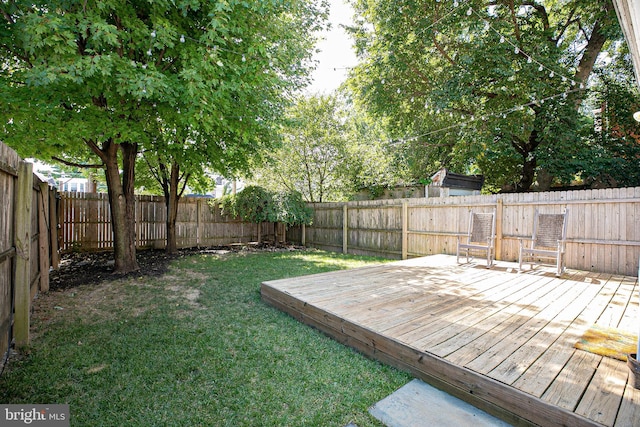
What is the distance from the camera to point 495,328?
98.6 inches

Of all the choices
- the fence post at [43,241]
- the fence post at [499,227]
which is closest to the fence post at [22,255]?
the fence post at [43,241]

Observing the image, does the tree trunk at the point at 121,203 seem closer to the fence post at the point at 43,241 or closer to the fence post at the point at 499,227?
the fence post at the point at 43,241

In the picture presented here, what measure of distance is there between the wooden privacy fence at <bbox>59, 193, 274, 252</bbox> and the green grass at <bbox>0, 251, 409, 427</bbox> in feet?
15.4

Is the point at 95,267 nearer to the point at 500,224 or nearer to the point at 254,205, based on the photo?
the point at 254,205

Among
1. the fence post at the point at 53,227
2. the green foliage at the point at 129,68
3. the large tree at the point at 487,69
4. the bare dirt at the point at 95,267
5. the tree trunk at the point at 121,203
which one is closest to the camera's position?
the green foliage at the point at 129,68

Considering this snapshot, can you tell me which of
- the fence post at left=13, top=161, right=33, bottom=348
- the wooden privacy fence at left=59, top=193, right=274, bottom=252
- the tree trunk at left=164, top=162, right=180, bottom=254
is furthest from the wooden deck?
the wooden privacy fence at left=59, top=193, right=274, bottom=252

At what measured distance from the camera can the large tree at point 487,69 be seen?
7383 millimetres

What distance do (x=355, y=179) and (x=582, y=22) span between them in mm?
8707

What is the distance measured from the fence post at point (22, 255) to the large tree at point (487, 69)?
8.31 meters

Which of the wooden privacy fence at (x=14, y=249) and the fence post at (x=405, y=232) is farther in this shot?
the fence post at (x=405, y=232)

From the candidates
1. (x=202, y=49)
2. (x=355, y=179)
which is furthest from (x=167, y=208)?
(x=355, y=179)

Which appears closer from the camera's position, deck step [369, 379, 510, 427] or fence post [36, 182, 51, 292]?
deck step [369, 379, 510, 427]

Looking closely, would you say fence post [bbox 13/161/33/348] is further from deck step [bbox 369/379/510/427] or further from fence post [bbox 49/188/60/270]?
fence post [bbox 49/188/60/270]

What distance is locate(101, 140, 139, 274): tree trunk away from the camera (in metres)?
5.47
